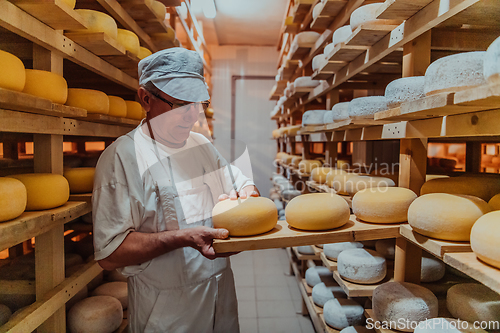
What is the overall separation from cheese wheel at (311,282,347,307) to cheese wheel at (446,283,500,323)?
99 centimetres

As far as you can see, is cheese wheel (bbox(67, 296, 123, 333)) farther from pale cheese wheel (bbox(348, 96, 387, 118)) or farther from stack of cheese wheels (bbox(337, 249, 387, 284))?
pale cheese wheel (bbox(348, 96, 387, 118))

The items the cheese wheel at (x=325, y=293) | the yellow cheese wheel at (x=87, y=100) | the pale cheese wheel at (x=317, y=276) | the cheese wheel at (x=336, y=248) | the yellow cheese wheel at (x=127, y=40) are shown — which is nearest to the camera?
the yellow cheese wheel at (x=87, y=100)

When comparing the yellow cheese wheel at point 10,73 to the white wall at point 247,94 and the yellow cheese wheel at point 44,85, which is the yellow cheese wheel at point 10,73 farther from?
the white wall at point 247,94

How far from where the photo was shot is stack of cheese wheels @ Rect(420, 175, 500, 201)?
1110 millimetres

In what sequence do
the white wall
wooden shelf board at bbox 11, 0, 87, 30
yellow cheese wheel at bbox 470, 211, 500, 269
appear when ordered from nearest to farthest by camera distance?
yellow cheese wheel at bbox 470, 211, 500, 269 < wooden shelf board at bbox 11, 0, 87, 30 < the white wall

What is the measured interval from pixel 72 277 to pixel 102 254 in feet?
1.53

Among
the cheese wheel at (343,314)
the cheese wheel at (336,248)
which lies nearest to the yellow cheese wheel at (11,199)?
the cheese wheel at (336,248)

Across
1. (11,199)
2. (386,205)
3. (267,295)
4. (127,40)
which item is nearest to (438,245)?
(386,205)

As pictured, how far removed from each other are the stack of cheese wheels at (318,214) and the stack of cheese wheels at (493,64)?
64cm

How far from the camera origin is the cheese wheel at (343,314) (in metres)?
1.80

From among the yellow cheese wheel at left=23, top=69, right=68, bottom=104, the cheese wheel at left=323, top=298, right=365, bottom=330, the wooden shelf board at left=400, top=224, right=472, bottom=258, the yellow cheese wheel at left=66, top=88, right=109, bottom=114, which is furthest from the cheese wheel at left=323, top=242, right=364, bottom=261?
the yellow cheese wheel at left=23, top=69, right=68, bottom=104

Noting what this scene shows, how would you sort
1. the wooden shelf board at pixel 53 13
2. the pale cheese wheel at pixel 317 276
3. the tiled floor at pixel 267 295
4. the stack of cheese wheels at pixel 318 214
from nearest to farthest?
the wooden shelf board at pixel 53 13, the stack of cheese wheels at pixel 318 214, the pale cheese wheel at pixel 317 276, the tiled floor at pixel 267 295

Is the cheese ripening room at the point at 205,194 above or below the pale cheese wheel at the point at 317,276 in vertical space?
above

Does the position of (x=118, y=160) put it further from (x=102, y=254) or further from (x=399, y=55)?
(x=399, y=55)
